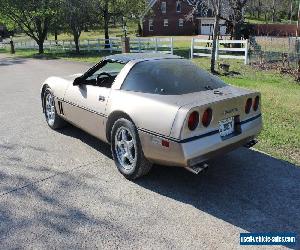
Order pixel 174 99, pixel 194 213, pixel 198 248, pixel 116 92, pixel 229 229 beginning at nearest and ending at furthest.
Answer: pixel 198 248, pixel 229 229, pixel 194 213, pixel 174 99, pixel 116 92

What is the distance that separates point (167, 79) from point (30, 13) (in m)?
28.1

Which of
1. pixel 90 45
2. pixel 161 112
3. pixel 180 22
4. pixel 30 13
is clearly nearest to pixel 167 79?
pixel 161 112

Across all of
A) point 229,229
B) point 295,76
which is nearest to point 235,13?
point 295,76

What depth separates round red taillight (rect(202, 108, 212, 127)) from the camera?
13.7 ft

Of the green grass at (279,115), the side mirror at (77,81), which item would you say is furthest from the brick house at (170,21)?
the side mirror at (77,81)

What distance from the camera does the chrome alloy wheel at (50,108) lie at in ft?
22.6

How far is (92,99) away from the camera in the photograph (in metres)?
5.46

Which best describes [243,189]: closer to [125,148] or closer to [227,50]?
[125,148]

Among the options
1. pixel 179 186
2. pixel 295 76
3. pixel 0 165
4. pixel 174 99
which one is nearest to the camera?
pixel 174 99

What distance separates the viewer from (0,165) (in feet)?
18.0

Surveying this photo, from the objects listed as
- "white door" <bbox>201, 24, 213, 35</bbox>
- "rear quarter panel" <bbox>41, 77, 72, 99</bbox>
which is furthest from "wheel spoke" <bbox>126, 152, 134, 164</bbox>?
"white door" <bbox>201, 24, 213, 35</bbox>

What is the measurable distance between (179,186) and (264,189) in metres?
1.04

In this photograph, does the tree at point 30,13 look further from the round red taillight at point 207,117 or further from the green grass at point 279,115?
the round red taillight at point 207,117

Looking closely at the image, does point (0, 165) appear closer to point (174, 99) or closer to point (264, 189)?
point (174, 99)
